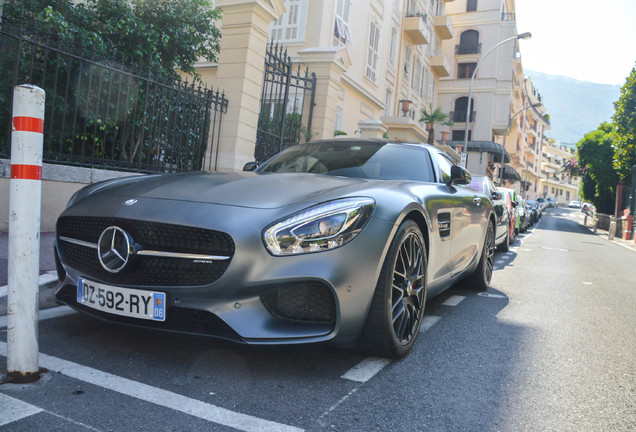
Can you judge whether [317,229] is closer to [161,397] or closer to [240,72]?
[161,397]

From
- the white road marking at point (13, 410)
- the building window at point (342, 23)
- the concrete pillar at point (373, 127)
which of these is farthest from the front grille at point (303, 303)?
the building window at point (342, 23)

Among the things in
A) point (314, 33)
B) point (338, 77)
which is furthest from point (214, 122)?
point (314, 33)

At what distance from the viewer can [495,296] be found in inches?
216

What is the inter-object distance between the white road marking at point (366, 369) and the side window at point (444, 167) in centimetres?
176

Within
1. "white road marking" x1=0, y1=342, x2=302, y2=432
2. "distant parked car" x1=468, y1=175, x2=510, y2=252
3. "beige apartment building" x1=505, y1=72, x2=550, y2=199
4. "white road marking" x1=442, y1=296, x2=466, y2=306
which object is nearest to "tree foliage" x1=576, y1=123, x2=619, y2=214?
"beige apartment building" x1=505, y1=72, x2=550, y2=199

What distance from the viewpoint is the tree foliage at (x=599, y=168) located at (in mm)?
36812

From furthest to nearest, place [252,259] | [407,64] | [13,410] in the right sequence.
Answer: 1. [407,64]
2. [252,259]
3. [13,410]

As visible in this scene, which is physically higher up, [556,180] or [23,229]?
[556,180]

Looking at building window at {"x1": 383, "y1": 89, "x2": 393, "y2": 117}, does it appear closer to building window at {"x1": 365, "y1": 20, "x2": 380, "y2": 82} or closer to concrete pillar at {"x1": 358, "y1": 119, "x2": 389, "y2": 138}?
building window at {"x1": 365, "y1": 20, "x2": 380, "y2": 82}

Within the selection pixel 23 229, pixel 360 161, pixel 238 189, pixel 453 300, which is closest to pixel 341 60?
pixel 453 300

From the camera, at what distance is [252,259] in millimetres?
2379

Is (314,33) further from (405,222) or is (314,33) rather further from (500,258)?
(405,222)

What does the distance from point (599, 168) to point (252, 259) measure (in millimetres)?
41149

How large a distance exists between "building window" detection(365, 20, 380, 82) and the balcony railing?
76.8 feet
